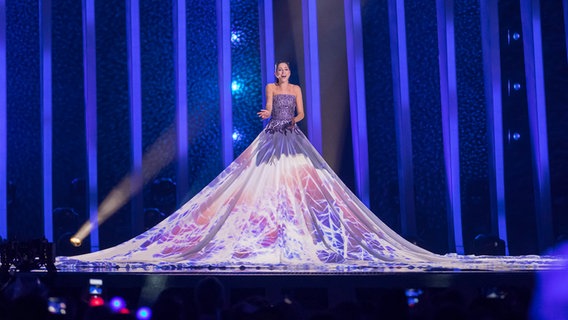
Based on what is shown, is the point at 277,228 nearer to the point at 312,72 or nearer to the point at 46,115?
the point at 312,72

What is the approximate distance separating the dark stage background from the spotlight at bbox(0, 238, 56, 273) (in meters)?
3.31

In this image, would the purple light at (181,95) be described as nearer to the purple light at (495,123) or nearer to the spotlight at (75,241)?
the spotlight at (75,241)

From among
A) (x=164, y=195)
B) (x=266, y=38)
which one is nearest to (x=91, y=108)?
(x=164, y=195)

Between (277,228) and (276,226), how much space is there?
2cm

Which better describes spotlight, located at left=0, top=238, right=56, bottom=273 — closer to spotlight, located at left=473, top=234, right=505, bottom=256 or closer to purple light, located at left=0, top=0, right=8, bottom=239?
purple light, located at left=0, top=0, right=8, bottom=239

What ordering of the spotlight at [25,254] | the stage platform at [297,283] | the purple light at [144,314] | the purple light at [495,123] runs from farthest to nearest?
1. the purple light at [495,123]
2. the spotlight at [25,254]
3. the stage platform at [297,283]
4. the purple light at [144,314]

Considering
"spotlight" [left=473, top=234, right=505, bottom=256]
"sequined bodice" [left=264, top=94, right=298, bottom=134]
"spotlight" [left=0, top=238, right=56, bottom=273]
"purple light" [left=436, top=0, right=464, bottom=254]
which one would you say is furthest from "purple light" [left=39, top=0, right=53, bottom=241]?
"spotlight" [left=473, top=234, right=505, bottom=256]

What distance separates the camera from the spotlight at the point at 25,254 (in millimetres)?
4590

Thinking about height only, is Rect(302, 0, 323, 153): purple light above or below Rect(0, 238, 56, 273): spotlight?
above

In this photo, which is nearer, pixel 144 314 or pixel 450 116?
pixel 144 314

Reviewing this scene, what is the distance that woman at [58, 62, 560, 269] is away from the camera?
17.0ft

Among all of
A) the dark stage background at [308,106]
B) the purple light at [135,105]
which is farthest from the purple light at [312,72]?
the purple light at [135,105]

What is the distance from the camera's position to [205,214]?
5594 mm

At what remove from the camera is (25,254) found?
15.4ft
